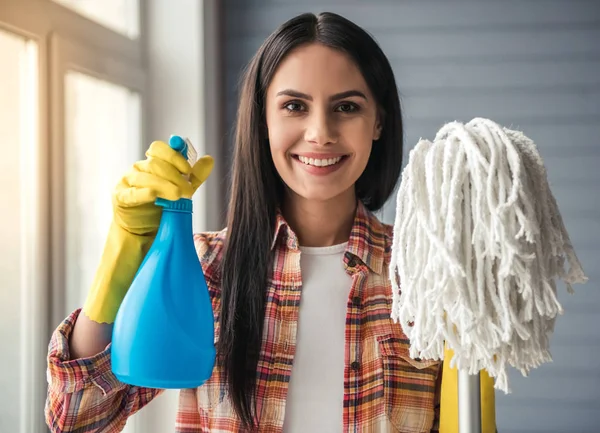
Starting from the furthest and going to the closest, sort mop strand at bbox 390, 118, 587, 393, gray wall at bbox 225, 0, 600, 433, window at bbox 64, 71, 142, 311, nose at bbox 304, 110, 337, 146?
gray wall at bbox 225, 0, 600, 433
window at bbox 64, 71, 142, 311
nose at bbox 304, 110, 337, 146
mop strand at bbox 390, 118, 587, 393

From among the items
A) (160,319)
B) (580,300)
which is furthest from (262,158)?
(580,300)

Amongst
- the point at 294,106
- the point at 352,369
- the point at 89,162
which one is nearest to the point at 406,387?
the point at 352,369

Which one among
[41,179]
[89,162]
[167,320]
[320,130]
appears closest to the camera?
[167,320]

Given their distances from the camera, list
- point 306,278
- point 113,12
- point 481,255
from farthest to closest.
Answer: point 113,12 → point 306,278 → point 481,255

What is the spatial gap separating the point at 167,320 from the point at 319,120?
1.37 ft

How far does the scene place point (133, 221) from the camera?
90cm

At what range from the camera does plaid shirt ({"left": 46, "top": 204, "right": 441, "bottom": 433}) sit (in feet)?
3.53

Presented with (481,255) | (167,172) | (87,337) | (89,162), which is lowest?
(87,337)

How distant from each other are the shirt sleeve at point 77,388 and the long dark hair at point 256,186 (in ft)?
0.67

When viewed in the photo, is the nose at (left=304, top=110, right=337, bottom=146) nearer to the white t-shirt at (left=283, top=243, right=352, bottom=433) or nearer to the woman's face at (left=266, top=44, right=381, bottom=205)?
the woman's face at (left=266, top=44, right=381, bottom=205)

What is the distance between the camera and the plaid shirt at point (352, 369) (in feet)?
3.53

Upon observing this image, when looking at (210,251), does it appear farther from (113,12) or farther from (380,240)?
(113,12)

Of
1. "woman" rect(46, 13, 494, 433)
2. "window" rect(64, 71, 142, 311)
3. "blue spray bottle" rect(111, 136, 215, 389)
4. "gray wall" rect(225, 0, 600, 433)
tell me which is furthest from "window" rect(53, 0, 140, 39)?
"blue spray bottle" rect(111, 136, 215, 389)

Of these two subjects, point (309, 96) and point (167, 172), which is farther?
point (309, 96)
